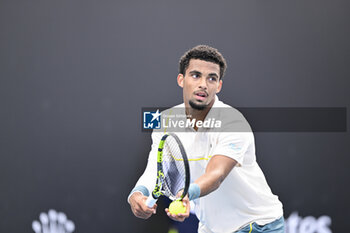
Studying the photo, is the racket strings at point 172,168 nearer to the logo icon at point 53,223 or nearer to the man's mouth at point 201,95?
the man's mouth at point 201,95

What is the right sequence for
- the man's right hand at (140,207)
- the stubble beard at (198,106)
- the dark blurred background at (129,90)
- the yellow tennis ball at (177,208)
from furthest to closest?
1. the dark blurred background at (129,90)
2. the stubble beard at (198,106)
3. the man's right hand at (140,207)
4. the yellow tennis ball at (177,208)

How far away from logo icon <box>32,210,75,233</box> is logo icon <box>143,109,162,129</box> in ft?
2.39

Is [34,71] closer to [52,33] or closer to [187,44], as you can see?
[52,33]

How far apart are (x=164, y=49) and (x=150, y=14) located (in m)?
0.22

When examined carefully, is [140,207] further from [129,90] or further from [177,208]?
[129,90]

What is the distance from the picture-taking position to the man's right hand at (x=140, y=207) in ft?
4.45

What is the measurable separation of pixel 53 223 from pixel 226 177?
1231 millimetres

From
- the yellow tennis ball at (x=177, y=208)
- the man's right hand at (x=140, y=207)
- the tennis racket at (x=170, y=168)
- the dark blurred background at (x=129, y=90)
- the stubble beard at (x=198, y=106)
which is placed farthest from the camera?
the dark blurred background at (x=129, y=90)

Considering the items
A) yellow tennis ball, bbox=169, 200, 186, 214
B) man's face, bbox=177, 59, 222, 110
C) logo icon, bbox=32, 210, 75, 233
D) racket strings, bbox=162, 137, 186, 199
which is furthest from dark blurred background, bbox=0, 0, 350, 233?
yellow tennis ball, bbox=169, 200, 186, 214

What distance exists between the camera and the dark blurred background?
218 centimetres

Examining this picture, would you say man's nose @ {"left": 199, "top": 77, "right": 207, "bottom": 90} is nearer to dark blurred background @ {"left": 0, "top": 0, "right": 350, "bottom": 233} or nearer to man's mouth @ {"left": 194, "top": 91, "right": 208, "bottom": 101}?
man's mouth @ {"left": 194, "top": 91, "right": 208, "bottom": 101}

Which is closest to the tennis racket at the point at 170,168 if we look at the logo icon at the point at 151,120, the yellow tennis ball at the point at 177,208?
the yellow tennis ball at the point at 177,208

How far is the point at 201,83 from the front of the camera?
1.73 m

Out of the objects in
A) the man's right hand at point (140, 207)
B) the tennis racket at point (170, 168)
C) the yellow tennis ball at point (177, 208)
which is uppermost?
the tennis racket at point (170, 168)
